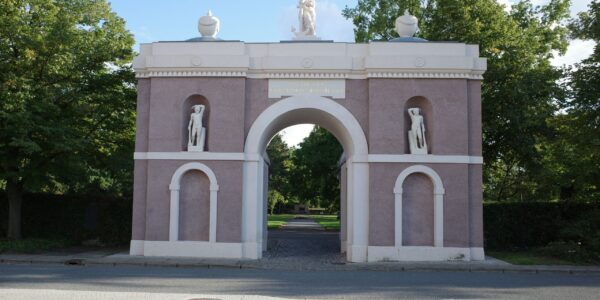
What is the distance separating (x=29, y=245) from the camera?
19734 millimetres

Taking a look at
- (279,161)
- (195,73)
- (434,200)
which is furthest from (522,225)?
(279,161)

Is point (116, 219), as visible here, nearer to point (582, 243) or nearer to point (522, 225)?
point (522, 225)

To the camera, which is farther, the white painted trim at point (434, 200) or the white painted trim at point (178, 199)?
the white painted trim at point (178, 199)

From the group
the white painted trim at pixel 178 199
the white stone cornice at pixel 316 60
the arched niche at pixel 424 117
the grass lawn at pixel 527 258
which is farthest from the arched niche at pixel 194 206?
the grass lawn at pixel 527 258

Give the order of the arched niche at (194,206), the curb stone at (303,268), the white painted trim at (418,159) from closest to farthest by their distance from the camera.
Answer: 1. the curb stone at (303,268)
2. the white painted trim at (418,159)
3. the arched niche at (194,206)

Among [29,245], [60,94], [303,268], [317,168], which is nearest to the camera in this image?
[303,268]

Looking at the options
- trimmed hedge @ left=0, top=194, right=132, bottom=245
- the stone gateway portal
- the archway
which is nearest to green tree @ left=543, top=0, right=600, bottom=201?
the stone gateway portal

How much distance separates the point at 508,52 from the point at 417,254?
1195cm

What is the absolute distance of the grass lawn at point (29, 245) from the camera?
19.1m

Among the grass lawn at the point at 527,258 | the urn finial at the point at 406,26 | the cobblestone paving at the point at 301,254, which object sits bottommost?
the cobblestone paving at the point at 301,254

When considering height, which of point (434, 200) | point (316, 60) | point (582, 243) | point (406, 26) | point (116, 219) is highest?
point (406, 26)

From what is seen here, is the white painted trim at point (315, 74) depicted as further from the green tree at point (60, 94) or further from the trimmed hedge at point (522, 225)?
the trimmed hedge at point (522, 225)

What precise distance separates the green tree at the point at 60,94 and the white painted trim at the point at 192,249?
4749 mm

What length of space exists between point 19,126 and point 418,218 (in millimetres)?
13393
